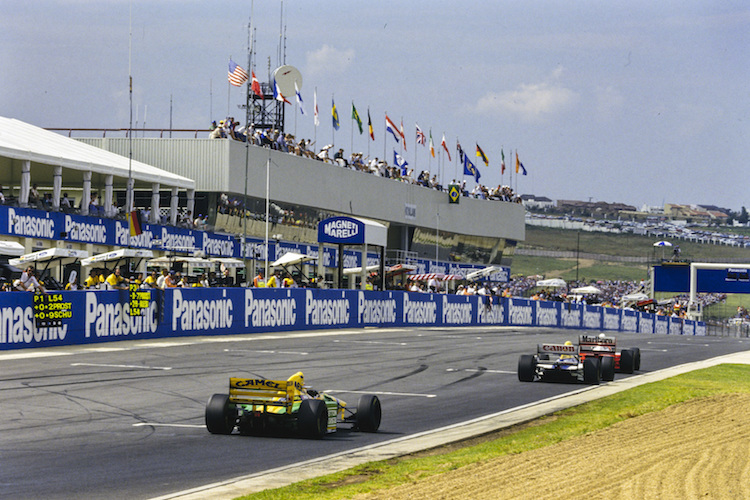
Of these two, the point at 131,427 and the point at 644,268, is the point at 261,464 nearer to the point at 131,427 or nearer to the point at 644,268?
the point at 131,427

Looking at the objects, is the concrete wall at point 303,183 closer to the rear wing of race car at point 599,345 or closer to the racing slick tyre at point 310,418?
the rear wing of race car at point 599,345

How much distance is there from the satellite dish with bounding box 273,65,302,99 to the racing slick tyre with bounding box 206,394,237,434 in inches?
1791

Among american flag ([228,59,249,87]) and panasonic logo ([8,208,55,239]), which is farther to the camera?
american flag ([228,59,249,87])

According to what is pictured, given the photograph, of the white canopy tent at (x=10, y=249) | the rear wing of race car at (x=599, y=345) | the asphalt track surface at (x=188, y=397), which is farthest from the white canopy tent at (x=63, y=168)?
the rear wing of race car at (x=599, y=345)

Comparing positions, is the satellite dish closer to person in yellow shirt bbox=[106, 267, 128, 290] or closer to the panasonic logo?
the panasonic logo

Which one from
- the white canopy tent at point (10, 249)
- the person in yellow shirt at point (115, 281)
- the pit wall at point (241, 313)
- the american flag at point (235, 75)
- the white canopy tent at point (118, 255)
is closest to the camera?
the pit wall at point (241, 313)

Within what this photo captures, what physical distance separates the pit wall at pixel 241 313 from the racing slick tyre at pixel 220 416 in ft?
39.5

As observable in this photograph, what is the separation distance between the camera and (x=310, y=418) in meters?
13.1

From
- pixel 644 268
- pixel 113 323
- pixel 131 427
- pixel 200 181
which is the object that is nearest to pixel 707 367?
pixel 113 323

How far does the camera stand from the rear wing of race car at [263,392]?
42.7ft

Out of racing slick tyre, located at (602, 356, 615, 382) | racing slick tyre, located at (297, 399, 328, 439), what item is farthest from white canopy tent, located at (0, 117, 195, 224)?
racing slick tyre, located at (297, 399, 328, 439)

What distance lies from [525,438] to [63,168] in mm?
33731

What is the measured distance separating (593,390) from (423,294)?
80.1ft

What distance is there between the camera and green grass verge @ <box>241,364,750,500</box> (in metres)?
9.98
